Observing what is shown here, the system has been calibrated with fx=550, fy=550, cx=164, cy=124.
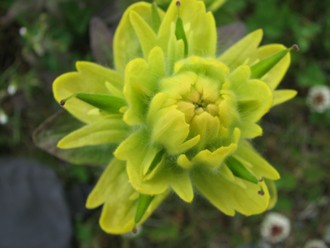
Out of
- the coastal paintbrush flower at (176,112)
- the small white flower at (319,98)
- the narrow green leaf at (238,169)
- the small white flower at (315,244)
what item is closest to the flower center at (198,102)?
the coastal paintbrush flower at (176,112)

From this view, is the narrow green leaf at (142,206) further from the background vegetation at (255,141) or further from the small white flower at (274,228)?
the small white flower at (274,228)

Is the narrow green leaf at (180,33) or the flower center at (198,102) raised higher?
the narrow green leaf at (180,33)

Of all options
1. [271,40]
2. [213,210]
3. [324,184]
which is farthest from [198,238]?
[271,40]

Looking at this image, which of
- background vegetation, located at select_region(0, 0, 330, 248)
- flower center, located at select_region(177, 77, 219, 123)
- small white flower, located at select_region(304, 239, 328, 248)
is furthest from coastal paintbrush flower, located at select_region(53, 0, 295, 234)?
small white flower, located at select_region(304, 239, 328, 248)

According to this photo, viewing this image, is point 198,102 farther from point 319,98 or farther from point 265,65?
point 319,98

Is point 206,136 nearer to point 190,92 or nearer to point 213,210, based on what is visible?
point 190,92

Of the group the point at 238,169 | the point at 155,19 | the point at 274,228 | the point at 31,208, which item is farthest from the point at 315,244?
the point at 155,19

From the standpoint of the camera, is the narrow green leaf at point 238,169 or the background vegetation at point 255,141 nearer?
the narrow green leaf at point 238,169

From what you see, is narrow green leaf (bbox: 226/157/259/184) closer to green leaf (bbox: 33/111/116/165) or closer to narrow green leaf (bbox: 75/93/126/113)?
narrow green leaf (bbox: 75/93/126/113)
